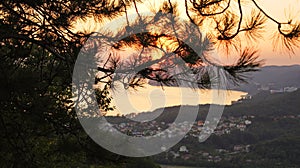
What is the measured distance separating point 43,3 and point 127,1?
19.6 inches

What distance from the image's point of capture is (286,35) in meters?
1.73

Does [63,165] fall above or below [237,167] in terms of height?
above

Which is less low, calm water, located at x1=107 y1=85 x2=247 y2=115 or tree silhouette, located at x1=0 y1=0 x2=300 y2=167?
tree silhouette, located at x1=0 y1=0 x2=300 y2=167

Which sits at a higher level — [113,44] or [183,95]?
[113,44]

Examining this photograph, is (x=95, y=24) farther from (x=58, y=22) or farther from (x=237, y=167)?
(x=237, y=167)

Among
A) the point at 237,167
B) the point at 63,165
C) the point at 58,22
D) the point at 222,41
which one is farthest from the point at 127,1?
the point at 237,167

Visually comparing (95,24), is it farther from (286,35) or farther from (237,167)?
(237,167)

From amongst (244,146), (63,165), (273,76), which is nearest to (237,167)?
(244,146)

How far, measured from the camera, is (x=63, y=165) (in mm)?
7758

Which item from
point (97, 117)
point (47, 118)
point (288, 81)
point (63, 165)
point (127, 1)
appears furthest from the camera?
point (288, 81)

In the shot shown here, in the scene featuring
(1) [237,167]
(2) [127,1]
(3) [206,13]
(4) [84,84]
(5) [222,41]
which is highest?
(2) [127,1]

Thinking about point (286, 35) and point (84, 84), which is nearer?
point (286, 35)

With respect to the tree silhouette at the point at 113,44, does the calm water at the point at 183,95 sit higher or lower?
lower

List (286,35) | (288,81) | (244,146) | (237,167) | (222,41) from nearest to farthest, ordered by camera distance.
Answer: (286,35) < (222,41) < (237,167) < (244,146) < (288,81)
